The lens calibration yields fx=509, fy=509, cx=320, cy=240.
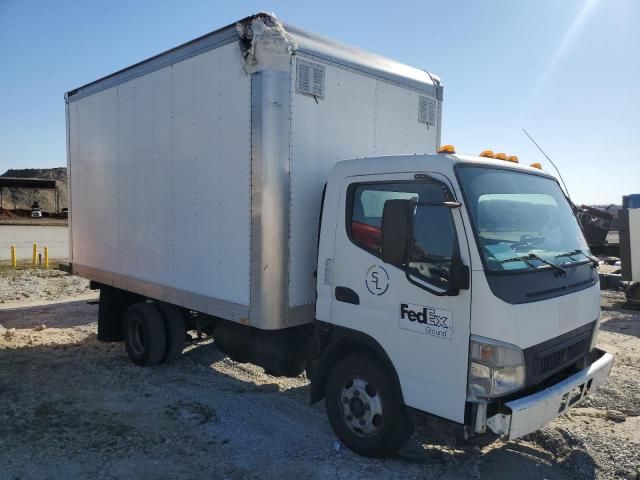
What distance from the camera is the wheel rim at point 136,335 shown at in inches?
262

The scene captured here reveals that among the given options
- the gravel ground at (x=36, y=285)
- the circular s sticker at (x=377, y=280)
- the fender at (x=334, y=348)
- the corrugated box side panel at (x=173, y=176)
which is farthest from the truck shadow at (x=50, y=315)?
the circular s sticker at (x=377, y=280)

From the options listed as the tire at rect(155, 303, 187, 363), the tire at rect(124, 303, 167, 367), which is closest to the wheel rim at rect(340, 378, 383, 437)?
the tire at rect(155, 303, 187, 363)

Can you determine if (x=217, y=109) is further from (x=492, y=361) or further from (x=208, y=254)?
(x=492, y=361)

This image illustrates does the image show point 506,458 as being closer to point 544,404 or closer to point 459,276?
point 544,404

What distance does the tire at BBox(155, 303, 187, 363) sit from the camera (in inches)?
251

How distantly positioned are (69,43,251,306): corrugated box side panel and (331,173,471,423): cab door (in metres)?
1.02

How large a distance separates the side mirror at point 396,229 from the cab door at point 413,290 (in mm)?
117

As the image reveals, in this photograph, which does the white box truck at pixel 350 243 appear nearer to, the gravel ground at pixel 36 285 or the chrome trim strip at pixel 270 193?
the chrome trim strip at pixel 270 193

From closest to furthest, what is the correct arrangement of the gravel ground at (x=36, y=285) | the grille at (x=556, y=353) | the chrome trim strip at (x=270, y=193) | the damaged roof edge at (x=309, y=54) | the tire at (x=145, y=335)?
the grille at (x=556, y=353) → the chrome trim strip at (x=270, y=193) → the damaged roof edge at (x=309, y=54) → the tire at (x=145, y=335) → the gravel ground at (x=36, y=285)

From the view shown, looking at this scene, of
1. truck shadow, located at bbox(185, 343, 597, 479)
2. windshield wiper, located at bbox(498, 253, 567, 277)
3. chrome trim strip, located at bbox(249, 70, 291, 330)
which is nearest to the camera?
windshield wiper, located at bbox(498, 253, 567, 277)

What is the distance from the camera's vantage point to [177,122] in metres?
5.59

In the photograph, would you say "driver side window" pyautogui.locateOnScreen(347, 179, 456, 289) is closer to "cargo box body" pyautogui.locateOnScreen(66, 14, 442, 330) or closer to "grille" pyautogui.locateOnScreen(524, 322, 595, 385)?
"grille" pyautogui.locateOnScreen(524, 322, 595, 385)

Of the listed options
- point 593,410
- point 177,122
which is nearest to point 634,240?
point 593,410

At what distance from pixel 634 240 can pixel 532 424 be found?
34.2 feet
